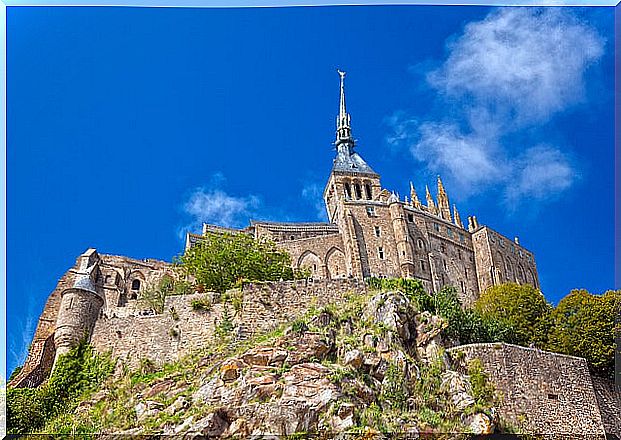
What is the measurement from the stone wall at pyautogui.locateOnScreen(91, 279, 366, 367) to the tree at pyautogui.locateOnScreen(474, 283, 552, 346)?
4345mm

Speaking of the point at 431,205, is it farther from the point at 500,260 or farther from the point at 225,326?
the point at 225,326

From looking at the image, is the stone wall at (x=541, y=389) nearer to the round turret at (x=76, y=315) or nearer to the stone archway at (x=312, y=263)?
the round turret at (x=76, y=315)

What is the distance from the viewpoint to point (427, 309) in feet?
52.2

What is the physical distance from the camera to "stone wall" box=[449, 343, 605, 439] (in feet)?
42.3

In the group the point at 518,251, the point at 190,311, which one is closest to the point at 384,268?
the point at 518,251

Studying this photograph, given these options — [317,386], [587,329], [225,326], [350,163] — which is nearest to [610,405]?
[587,329]

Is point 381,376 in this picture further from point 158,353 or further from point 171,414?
point 158,353

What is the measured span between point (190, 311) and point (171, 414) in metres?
3.88

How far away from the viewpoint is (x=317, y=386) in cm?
1198

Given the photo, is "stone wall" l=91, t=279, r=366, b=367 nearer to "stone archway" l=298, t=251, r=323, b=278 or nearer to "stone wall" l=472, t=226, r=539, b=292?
"stone archway" l=298, t=251, r=323, b=278

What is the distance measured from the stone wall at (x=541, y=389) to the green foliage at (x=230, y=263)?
6.47m

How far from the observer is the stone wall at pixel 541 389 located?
12906 mm

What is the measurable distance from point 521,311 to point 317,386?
8.64 m

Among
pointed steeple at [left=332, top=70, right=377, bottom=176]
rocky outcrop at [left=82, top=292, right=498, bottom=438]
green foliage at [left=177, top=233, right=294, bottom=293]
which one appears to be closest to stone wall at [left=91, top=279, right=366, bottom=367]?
rocky outcrop at [left=82, top=292, right=498, bottom=438]
